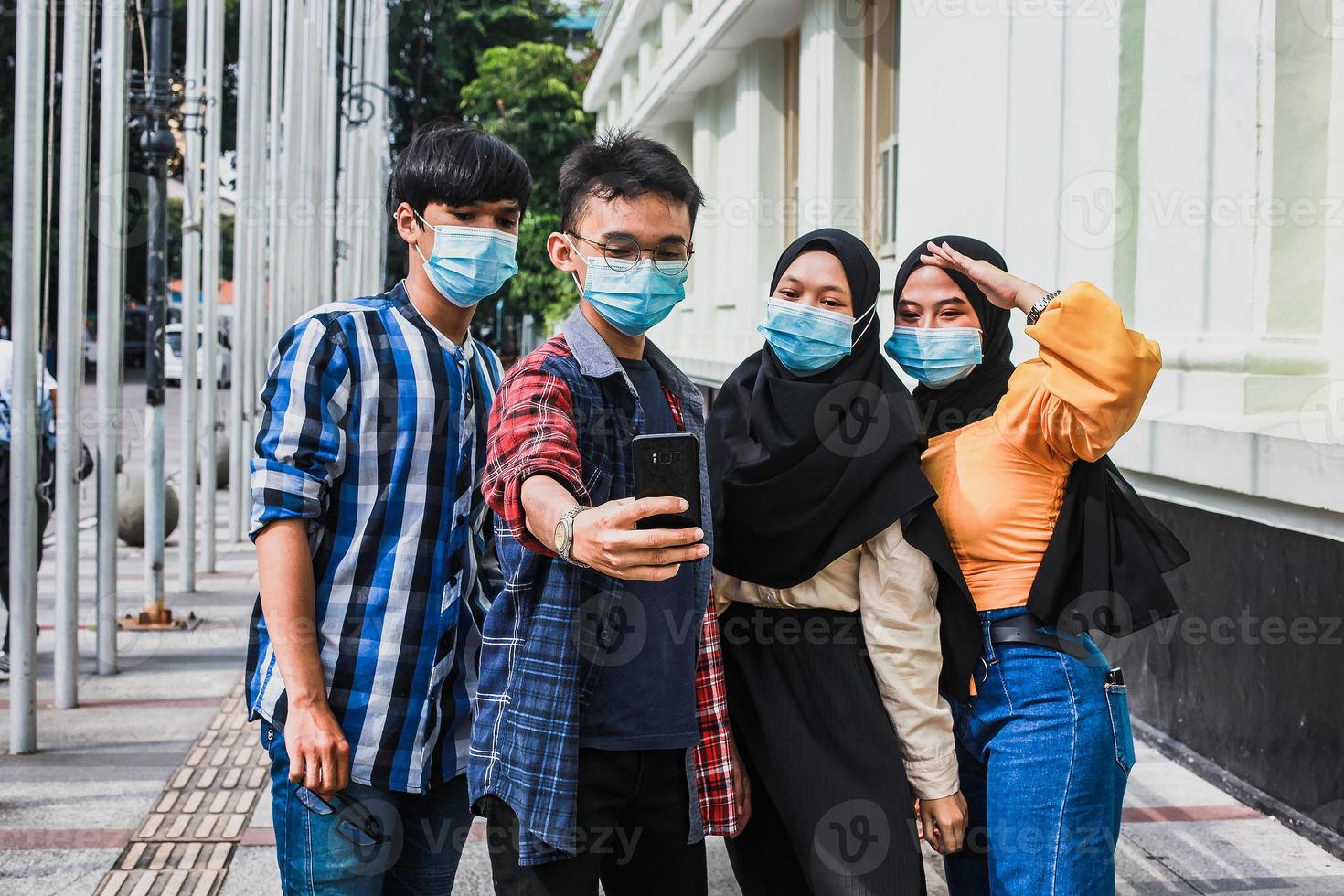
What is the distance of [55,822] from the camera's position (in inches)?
174

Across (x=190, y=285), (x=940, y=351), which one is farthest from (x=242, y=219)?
(x=940, y=351)

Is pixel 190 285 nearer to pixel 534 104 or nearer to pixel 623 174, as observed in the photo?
pixel 623 174

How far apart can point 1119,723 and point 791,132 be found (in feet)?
35.5

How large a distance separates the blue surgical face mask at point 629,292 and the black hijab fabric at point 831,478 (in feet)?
1.09

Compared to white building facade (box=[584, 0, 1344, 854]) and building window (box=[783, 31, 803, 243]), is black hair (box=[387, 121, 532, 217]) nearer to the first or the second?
white building facade (box=[584, 0, 1344, 854])

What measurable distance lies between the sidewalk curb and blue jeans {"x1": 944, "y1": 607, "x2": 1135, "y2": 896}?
2.21 meters

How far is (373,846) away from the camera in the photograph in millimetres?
2285

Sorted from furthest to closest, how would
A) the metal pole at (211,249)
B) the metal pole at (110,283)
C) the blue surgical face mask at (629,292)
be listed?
the metal pole at (211,249)
the metal pole at (110,283)
the blue surgical face mask at (629,292)

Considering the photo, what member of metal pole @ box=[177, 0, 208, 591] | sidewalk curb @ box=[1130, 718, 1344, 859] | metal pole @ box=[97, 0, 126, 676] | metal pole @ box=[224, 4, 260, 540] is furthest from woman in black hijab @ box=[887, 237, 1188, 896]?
metal pole @ box=[224, 4, 260, 540]

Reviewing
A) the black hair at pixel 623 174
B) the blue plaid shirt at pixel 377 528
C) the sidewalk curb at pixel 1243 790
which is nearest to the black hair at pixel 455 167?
the black hair at pixel 623 174

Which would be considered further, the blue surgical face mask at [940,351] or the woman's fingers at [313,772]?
the blue surgical face mask at [940,351]

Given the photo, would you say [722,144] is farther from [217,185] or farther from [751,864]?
[751,864]

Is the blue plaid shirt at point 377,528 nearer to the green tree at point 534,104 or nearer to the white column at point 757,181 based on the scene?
the white column at point 757,181

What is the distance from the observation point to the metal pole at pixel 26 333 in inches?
199
